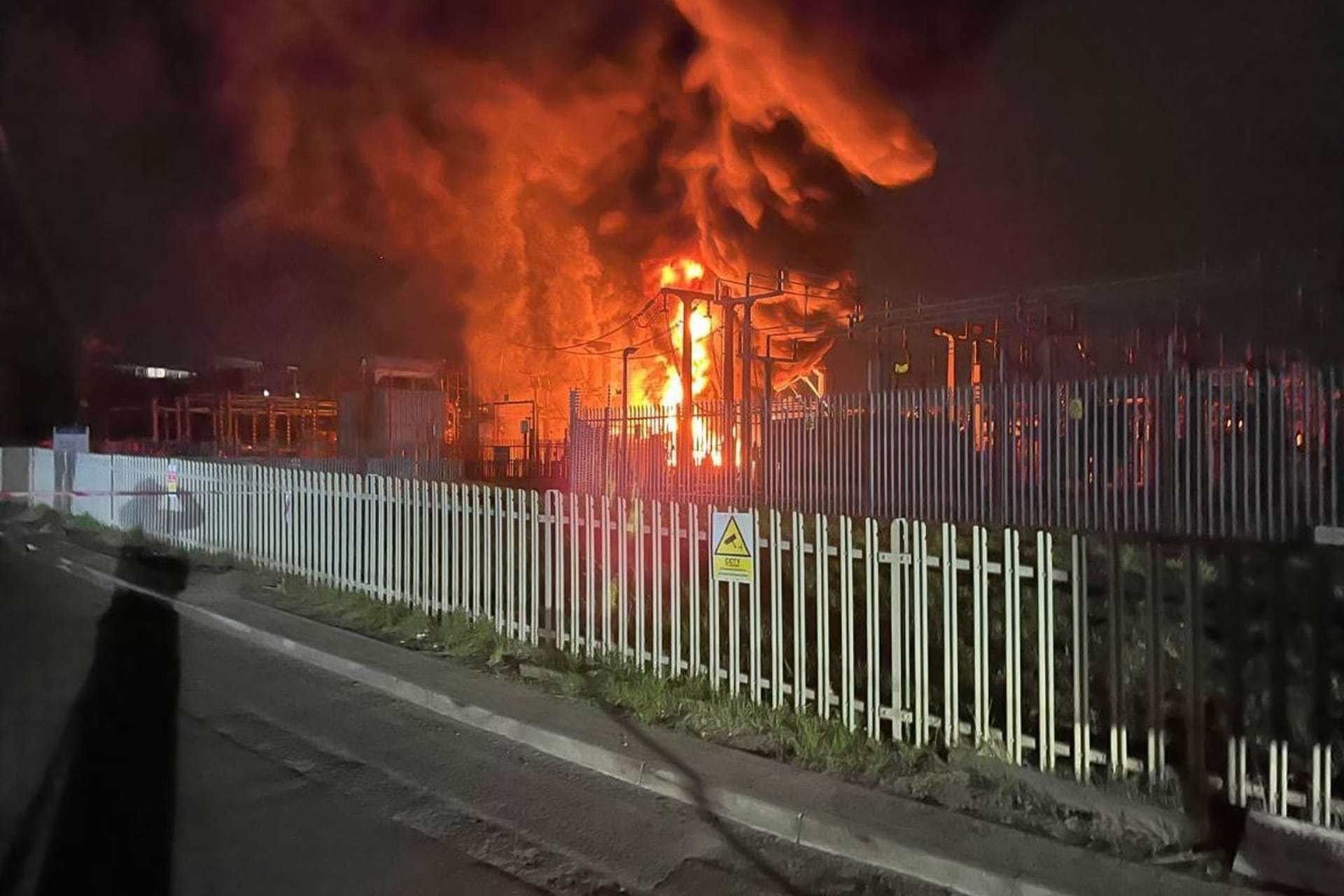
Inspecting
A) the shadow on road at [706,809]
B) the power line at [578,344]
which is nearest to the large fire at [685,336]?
the power line at [578,344]

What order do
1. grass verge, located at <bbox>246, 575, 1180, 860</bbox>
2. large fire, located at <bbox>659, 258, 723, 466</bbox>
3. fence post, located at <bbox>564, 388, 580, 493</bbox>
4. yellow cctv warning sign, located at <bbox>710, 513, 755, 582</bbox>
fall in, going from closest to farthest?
grass verge, located at <bbox>246, 575, 1180, 860</bbox> → yellow cctv warning sign, located at <bbox>710, 513, 755, 582</bbox> → fence post, located at <bbox>564, 388, 580, 493</bbox> → large fire, located at <bbox>659, 258, 723, 466</bbox>

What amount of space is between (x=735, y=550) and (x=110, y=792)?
376cm

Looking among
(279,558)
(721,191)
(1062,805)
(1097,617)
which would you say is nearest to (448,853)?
(1062,805)

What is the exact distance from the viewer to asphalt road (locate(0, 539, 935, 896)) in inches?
163

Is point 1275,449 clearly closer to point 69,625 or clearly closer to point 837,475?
point 837,475

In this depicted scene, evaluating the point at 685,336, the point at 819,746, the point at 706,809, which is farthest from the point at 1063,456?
the point at 685,336

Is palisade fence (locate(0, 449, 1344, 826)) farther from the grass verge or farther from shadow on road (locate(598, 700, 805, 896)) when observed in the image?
shadow on road (locate(598, 700, 805, 896))

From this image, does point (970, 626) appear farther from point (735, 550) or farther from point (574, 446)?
point (574, 446)

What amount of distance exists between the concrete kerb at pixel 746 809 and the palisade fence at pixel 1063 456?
5.10m

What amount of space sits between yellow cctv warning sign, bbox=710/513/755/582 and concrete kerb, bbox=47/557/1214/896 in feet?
4.68

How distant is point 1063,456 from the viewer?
38.2ft

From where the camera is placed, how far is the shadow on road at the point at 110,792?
414 cm

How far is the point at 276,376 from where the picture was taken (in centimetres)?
3819

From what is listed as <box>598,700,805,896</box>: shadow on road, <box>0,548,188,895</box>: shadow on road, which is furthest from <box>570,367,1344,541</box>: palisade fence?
<box>0,548,188,895</box>: shadow on road
